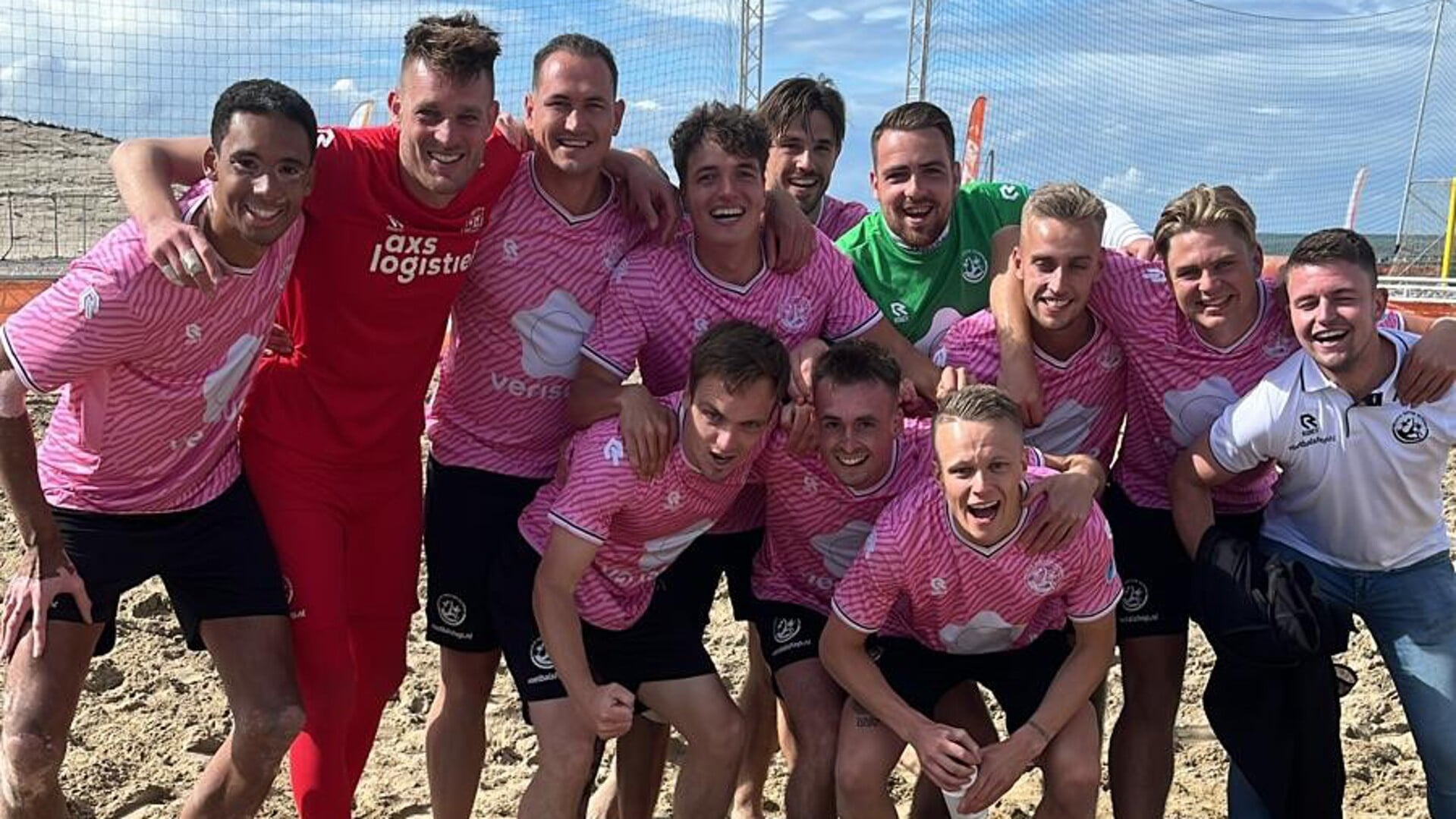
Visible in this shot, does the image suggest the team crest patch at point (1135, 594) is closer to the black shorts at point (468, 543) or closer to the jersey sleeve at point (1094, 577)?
the jersey sleeve at point (1094, 577)

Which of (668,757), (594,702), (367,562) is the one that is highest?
(367,562)

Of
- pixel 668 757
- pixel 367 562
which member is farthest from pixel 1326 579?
pixel 367 562

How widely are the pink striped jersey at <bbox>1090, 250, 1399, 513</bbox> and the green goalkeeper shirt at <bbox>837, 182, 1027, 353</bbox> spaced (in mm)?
418

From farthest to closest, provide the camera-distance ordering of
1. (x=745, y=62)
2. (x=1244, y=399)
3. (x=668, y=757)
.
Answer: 1. (x=745, y=62)
2. (x=668, y=757)
3. (x=1244, y=399)

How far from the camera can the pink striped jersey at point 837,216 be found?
4.60 metres

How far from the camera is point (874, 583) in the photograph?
340 centimetres

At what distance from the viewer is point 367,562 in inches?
148

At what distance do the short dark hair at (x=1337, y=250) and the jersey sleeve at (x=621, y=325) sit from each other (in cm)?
188

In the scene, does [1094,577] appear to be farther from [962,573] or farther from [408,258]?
[408,258]

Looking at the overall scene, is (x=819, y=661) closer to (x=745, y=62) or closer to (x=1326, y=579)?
(x=1326, y=579)

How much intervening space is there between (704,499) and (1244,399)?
158cm

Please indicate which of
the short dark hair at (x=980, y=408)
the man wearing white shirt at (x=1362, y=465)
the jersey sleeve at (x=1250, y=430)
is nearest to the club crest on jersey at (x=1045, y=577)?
the short dark hair at (x=980, y=408)

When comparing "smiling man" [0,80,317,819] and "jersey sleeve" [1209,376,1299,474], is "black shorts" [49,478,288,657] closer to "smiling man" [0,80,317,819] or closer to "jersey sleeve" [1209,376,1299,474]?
"smiling man" [0,80,317,819]

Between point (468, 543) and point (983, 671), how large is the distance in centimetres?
158
